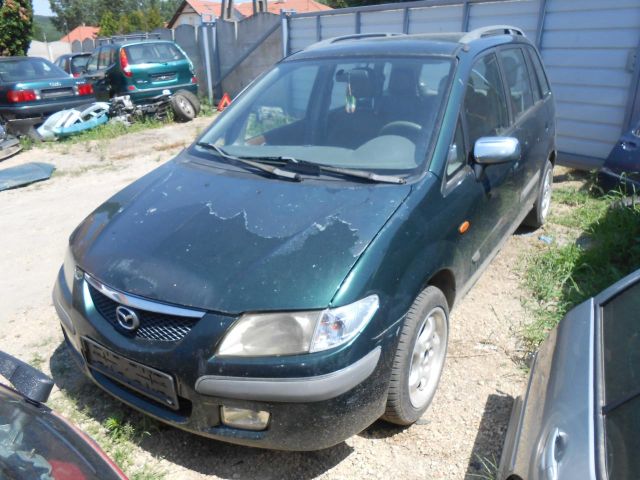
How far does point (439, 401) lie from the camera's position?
291 centimetres

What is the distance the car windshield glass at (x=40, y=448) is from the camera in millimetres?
1575

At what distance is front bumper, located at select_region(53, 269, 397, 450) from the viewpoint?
6.84 ft

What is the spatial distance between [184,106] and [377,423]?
9824 millimetres

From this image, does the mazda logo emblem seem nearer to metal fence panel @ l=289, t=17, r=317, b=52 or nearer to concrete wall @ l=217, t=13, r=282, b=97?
metal fence panel @ l=289, t=17, r=317, b=52

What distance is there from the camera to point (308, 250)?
2.33 meters

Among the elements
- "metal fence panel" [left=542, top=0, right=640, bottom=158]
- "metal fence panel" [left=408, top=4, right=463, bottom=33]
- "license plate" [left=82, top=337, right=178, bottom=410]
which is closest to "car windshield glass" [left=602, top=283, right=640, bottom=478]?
"license plate" [left=82, top=337, right=178, bottom=410]

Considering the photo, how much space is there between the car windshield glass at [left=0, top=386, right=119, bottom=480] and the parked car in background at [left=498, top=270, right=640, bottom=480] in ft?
4.38

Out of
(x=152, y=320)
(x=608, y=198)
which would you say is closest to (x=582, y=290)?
(x=608, y=198)

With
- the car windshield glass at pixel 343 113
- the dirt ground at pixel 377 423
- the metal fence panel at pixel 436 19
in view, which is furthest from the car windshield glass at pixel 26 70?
the car windshield glass at pixel 343 113

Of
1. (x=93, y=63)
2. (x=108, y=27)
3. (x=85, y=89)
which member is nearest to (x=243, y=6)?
(x=108, y=27)

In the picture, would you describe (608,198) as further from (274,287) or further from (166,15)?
(166,15)

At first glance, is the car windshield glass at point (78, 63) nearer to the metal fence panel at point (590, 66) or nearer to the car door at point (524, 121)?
the metal fence panel at point (590, 66)

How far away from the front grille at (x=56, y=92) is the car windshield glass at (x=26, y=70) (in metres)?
0.38

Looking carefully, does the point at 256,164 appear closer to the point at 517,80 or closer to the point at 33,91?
the point at 517,80
